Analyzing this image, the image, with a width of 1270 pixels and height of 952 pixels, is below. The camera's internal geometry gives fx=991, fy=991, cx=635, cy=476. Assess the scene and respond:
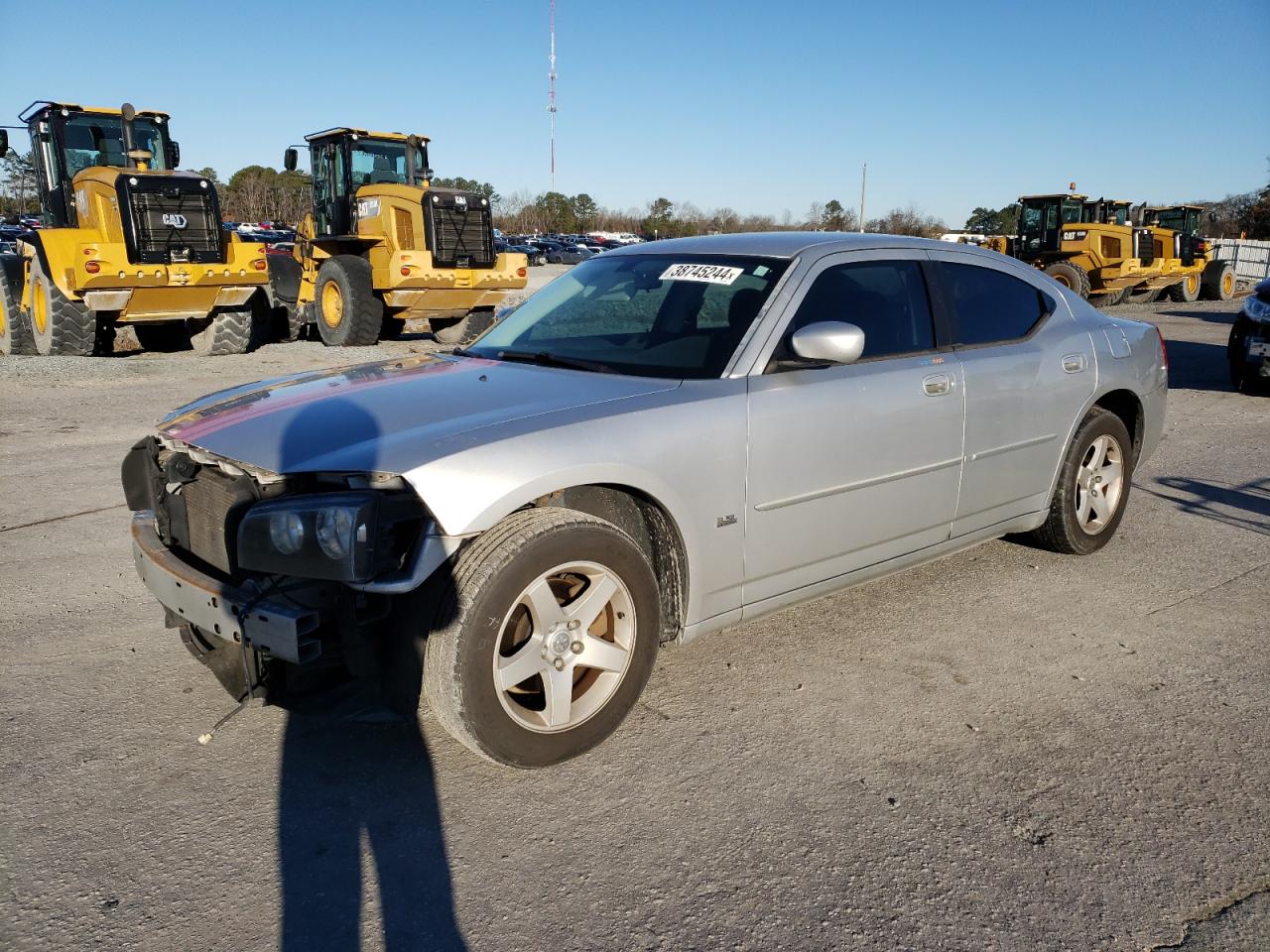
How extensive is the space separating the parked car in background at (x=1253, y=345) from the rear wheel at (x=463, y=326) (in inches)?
383

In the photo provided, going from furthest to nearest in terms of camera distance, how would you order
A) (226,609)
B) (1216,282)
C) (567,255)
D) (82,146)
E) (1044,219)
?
(567,255)
(1216,282)
(1044,219)
(82,146)
(226,609)

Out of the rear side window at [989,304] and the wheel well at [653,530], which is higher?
the rear side window at [989,304]

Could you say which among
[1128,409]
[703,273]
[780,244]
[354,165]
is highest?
[354,165]

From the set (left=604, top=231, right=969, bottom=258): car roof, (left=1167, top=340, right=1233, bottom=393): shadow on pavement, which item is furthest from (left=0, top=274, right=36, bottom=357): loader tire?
(left=1167, top=340, right=1233, bottom=393): shadow on pavement

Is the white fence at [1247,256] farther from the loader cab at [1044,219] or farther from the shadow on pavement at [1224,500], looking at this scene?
the shadow on pavement at [1224,500]

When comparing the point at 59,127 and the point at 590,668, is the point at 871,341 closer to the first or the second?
the point at 590,668

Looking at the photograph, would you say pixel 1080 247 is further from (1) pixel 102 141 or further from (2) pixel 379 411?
(2) pixel 379 411

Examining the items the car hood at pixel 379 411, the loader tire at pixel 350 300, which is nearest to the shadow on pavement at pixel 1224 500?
the car hood at pixel 379 411

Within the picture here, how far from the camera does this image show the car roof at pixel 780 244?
13.0 feet

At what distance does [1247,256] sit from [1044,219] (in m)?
19.5

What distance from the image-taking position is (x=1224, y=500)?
630 cm

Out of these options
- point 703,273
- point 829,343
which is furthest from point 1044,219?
point 829,343

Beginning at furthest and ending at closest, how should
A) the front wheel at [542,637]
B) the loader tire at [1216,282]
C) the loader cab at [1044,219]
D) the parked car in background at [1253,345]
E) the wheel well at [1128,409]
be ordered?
the loader tire at [1216,282] < the loader cab at [1044,219] < the parked car in background at [1253,345] < the wheel well at [1128,409] < the front wheel at [542,637]

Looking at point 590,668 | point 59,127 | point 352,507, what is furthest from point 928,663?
point 59,127
